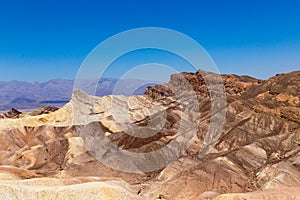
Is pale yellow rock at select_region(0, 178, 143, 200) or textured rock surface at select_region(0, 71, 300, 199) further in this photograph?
textured rock surface at select_region(0, 71, 300, 199)

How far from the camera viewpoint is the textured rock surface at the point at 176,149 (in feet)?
167

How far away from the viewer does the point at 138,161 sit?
7031cm

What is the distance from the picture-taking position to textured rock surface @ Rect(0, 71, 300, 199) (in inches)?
2005

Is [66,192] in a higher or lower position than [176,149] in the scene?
higher

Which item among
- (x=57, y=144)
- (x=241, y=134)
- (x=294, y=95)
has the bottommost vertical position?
(x=57, y=144)

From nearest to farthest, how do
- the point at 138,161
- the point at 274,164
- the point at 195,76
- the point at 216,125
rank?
1. the point at 274,164
2. the point at 138,161
3. the point at 216,125
4. the point at 195,76

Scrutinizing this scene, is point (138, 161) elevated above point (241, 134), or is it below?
below

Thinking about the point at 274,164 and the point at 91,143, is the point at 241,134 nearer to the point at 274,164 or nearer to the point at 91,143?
the point at 274,164

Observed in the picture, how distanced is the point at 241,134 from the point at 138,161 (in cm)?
2580

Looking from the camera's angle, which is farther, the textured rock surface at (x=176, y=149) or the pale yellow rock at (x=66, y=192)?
the textured rock surface at (x=176, y=149)

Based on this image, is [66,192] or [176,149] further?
[176,149]

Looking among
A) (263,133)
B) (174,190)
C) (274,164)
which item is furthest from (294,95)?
(174,190)

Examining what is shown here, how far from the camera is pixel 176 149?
7694 centimetres

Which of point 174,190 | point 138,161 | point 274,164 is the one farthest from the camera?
point 138,161
